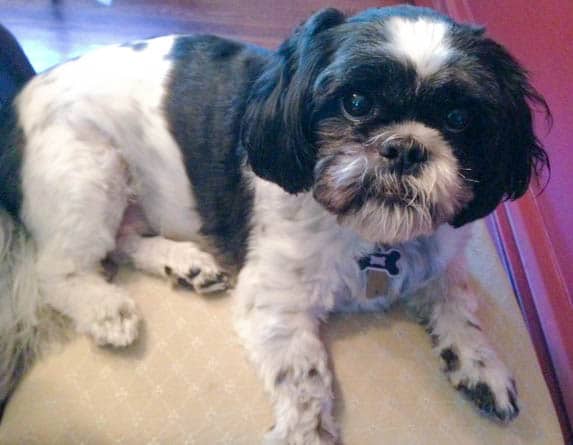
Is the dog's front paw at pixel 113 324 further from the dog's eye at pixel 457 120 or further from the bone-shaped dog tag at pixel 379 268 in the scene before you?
the dog's eye at pixel 457 120

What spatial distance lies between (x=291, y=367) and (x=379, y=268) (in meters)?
0.27

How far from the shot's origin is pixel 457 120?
926 mm

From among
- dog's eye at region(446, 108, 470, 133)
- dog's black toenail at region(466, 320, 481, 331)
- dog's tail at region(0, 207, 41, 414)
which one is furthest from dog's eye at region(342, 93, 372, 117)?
dog's tail at region(0, 207, 41, 414)

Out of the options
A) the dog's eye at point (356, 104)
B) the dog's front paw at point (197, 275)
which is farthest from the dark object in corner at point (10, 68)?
the dog's eye at point (356, 104)

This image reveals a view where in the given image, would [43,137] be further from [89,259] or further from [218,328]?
[218,328]

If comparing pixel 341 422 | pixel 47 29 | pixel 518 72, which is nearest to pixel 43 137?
pixel 341 422

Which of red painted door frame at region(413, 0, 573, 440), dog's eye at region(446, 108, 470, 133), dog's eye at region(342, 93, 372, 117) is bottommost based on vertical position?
red painted door frame at region(413, 0, 573, 440)

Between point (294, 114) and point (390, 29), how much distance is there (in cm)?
20

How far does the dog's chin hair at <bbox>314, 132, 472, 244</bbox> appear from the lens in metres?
0.89

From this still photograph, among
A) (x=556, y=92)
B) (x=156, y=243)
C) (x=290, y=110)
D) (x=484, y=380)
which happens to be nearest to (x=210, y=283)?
(x=156, y=243)

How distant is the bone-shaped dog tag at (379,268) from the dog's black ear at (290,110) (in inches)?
9.0

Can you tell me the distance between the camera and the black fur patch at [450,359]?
3.73 ft

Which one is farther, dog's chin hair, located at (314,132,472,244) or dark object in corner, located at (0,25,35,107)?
dark object in corner, located at (0,25,35,107)

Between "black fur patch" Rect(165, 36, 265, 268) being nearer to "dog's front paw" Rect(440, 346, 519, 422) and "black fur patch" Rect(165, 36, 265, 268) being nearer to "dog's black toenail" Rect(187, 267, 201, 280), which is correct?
"dog's black toenail" Rect(187, 267, 201, 280)
